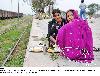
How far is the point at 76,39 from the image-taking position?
7.18m

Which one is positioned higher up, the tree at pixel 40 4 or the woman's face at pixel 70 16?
the woman's face at pixel 70 16

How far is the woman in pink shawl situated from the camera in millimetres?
7008

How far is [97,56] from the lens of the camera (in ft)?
40.9

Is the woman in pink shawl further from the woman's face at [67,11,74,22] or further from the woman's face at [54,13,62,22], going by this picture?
the woman's face at [54,13,62,22]

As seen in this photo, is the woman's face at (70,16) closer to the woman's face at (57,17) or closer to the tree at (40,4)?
the woman's face at (57,17)

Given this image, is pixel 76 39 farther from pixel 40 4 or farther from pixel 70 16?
pixel 40 4

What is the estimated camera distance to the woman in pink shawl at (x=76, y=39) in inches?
276

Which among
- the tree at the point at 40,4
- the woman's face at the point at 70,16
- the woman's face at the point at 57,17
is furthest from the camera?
the tree at the point at 40,4

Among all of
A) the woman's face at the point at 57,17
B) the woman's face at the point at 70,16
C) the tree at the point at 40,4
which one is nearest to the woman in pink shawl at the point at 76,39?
the woman's face at the point at 70,16

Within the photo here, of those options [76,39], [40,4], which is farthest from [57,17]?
[40,4]

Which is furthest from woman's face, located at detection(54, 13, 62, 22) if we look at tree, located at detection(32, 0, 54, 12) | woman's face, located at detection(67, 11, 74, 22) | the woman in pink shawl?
tree, located at detection(32, 0, 54, 12)

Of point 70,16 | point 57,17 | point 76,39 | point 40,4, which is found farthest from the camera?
point 40,4
